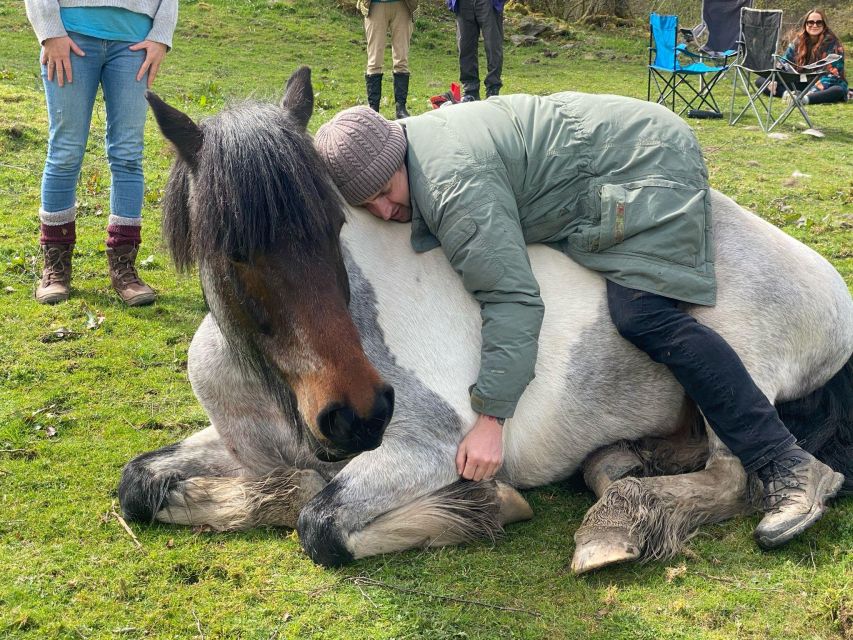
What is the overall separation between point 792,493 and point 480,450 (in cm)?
115

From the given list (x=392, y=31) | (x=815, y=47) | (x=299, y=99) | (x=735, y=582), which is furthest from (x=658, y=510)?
(x=815, y=47)

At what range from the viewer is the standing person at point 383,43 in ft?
35.5

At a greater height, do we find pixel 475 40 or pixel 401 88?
pixel 475 40

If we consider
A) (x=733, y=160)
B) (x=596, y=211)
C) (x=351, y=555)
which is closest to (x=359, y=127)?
(x=596, y=211)

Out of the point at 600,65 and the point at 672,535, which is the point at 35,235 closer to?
the point at 672,535

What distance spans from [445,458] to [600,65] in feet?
49.4

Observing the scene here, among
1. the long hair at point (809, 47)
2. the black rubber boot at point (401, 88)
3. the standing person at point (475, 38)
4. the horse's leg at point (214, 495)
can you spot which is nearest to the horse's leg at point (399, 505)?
the horse's leg at point (214, 495)

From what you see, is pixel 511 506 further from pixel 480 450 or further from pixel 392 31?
pixel 392 31

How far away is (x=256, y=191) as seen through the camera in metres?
2.44

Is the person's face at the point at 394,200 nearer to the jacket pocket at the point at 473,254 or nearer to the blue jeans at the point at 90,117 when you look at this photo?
the jacket pocket at the point at 473,254

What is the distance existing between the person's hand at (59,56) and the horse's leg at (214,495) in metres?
2.66

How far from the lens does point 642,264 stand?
10.6ft

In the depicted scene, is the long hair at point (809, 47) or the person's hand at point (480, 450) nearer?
the person's hand at point (480, 450)

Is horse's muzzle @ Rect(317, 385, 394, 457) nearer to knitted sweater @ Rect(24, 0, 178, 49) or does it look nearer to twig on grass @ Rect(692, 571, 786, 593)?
twig on grass @ Rect(692, 571, 786, 593)
